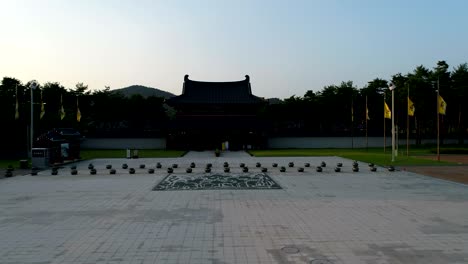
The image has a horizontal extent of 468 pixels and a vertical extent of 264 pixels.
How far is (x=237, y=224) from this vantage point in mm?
9766

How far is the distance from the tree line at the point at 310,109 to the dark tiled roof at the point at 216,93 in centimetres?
436

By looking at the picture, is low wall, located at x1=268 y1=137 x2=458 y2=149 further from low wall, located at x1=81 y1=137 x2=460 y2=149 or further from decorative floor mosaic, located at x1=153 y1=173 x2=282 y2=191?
decorative floor mosaic, located at x1=153 y1=173 x2=282 y2=191

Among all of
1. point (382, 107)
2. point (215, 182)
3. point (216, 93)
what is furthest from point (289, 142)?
point (215, 182)

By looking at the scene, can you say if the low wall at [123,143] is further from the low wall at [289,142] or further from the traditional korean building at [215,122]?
the traditional korean building at [215,122]

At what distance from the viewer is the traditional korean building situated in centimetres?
5028

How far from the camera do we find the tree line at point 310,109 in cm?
4859

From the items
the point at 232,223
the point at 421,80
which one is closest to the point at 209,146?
the point at 421,80

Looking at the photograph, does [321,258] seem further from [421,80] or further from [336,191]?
[421,80]

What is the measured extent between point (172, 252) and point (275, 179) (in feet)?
40.6

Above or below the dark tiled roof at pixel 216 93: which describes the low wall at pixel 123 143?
below

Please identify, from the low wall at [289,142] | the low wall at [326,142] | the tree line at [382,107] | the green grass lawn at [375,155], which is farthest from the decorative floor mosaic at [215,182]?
the low wall at [326,142]

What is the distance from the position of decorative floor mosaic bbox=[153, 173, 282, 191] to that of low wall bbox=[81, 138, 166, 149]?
113ft

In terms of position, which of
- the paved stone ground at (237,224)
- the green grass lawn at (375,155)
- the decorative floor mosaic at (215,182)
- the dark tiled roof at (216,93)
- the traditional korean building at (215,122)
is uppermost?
the dark tiled roof at (216,93)

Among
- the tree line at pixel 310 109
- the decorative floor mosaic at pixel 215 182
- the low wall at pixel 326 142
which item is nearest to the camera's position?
the decorative floor mosaic at pixel 215 182
